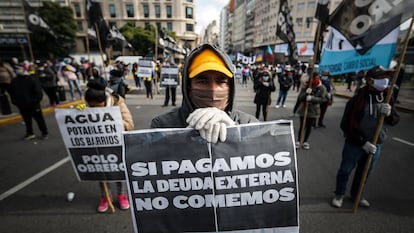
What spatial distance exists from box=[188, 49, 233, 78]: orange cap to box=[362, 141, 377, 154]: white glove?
7.60ft

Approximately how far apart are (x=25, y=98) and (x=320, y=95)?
721cm

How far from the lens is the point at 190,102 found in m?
1.43

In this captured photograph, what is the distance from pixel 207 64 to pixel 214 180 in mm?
676

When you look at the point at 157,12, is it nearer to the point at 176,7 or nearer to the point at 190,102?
the point at 176,7

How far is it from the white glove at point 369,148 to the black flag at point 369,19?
4.14 ft

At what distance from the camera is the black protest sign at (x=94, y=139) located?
242 centimetres

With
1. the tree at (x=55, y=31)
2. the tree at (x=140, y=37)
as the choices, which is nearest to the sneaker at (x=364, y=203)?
the tree at (x=55, y=31)

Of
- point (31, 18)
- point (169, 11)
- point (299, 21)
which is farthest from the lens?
point (169, 11)

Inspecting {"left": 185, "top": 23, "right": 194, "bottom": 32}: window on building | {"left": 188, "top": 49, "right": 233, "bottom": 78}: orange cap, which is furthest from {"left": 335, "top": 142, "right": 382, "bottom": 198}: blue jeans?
{"left": 185, "top": 23, "right": 194, "bottom": 32}: window on building

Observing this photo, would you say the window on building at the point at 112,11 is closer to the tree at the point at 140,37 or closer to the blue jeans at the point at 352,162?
the tree at the point at 140,37

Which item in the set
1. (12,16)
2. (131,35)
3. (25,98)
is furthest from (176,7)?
(25,98)

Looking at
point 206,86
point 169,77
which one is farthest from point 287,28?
point 169,77

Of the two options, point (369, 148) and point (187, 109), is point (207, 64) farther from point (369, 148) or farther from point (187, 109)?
point (369, 148)

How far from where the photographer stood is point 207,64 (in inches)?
49.7
